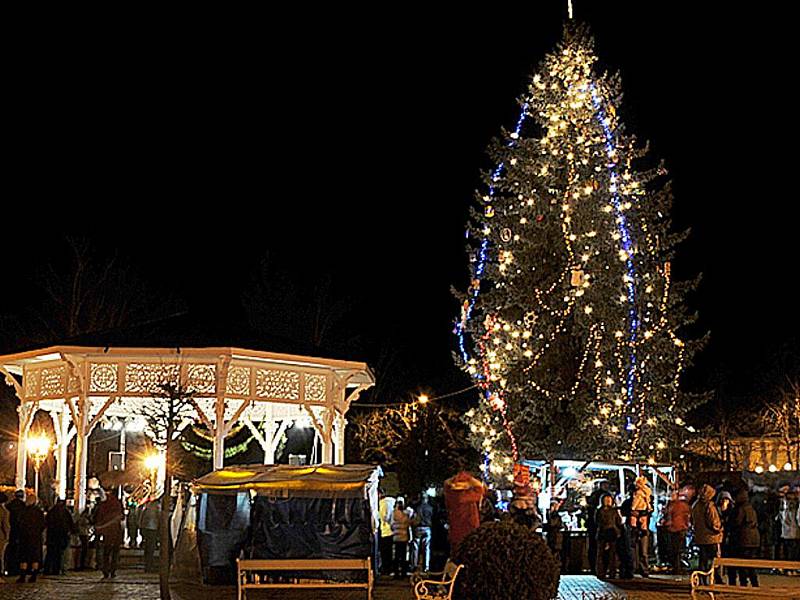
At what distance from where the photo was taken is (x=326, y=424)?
26922 mm

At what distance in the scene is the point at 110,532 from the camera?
2145 cm

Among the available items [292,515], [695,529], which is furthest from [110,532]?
[695,529]

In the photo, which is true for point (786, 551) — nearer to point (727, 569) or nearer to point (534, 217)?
point (727, 569)

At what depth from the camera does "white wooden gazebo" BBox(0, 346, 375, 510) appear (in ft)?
80.2

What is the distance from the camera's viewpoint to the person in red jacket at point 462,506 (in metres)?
18.1

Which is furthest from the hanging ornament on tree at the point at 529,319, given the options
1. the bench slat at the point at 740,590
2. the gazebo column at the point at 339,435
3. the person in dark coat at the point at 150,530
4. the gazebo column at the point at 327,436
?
the bench slat at the point at 740,590

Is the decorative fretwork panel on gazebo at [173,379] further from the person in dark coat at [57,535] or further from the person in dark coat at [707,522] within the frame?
the person in dark coat at [707,522]

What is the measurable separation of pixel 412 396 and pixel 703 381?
1526 centimetres

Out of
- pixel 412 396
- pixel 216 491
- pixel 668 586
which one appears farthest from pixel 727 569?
pixel 412 396

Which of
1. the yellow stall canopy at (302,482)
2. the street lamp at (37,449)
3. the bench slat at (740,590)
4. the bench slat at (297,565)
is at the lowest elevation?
the bench slat at (740,590)

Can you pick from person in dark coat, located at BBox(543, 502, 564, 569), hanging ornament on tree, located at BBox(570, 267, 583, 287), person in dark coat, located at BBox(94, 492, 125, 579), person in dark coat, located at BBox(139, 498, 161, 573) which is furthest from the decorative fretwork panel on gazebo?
hanging ornament on tree, located at BBox(570, 267, 583, 287)

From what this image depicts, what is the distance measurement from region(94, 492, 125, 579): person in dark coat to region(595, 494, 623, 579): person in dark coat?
26.8 ft

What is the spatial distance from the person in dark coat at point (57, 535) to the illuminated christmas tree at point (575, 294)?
12062 millimetres

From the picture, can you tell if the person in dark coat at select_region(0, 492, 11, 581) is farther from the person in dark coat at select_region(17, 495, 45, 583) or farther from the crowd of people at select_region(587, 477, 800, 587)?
the crowd of people at select_region(587, 477, 800, 587)
